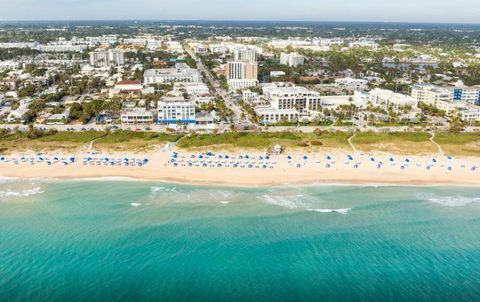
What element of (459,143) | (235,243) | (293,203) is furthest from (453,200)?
(235,243)

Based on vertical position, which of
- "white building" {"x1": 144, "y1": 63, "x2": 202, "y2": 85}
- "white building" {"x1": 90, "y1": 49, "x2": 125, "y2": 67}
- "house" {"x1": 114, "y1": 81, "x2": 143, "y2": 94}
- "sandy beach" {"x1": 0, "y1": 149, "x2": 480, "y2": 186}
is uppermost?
"white building" {"x1": 90, "y1": 49, "x2": 125, "y2": 67}

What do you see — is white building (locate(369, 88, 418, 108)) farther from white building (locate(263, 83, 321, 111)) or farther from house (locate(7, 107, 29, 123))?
house (locate(7, 107, 29, 123))

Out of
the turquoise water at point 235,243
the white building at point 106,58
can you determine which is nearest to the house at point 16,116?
the turquoise water at point 235,243

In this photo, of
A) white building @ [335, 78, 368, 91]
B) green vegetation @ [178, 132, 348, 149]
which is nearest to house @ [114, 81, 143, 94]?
green vegetation @ [178, 132, 348, 149]

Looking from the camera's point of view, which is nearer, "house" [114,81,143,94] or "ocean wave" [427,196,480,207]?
"ocean wave" [427,196,480,207]

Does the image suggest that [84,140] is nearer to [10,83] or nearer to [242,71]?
[10,83]

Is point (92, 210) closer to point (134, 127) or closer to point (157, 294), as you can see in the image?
point (157, 294)
